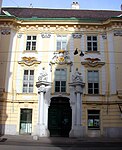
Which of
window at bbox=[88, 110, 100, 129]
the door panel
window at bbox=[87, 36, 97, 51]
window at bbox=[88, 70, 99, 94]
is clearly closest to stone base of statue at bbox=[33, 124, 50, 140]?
the door panel

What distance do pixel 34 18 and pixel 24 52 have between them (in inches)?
137

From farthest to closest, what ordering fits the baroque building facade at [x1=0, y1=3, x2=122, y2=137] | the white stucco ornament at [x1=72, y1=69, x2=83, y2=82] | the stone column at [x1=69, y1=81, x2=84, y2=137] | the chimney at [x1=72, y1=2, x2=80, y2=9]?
the chimney at [x1=72, y1=2, x2=80, y2=9] → the white stucco ornament at [x1=72, y1=69, x2=83, y2=82] → the baroque building facade at [x1=0, y1=3, x2=122, y2=137] → the stone column at [x1=69, y1=81, x2=84, y2=137]

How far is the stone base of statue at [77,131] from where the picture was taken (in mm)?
20000

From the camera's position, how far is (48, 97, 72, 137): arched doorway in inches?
836

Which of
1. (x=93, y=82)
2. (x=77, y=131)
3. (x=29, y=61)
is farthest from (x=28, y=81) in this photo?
(x=77, y=131)

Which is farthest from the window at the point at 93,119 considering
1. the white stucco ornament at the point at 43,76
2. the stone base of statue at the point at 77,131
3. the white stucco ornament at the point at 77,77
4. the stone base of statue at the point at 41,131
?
the white stucco ornament at the point at 43,76

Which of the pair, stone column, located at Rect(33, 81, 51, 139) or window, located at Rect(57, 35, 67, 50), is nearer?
stone column, located at Rect(33, 81, 51, 139)

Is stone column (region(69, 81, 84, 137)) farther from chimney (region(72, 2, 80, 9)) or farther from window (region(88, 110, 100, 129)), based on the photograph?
chimney (region(72, 2, 80, 9))

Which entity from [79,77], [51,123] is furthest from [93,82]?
[51,123]

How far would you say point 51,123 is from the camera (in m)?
21.5

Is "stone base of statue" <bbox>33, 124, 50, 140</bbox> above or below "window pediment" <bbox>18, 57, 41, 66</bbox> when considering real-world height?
below

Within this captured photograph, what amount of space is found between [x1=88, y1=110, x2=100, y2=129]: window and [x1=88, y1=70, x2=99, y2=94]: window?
180 centimetres

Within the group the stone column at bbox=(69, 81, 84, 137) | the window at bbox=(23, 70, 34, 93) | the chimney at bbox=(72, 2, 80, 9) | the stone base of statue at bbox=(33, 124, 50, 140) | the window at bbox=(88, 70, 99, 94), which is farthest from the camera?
the chimney at bbox=(72, 2, 80, 9)

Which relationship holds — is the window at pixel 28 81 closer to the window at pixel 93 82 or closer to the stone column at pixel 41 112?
→ the stone column at pixel 41 112
